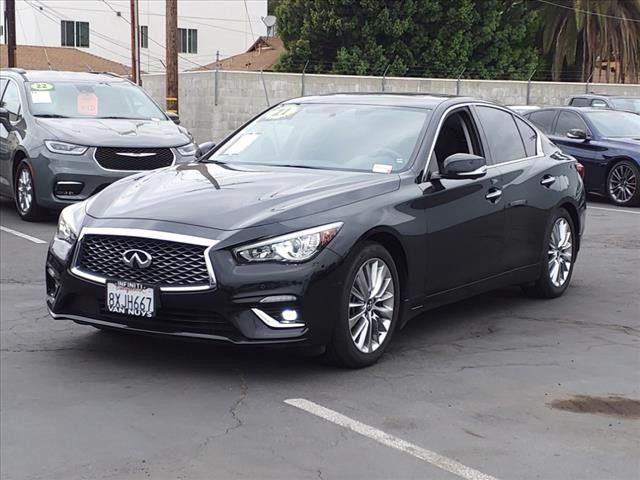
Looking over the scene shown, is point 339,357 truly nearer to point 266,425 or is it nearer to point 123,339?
point 266,425

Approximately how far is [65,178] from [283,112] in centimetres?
491

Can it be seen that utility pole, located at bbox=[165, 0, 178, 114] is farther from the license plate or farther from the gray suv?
the license plate

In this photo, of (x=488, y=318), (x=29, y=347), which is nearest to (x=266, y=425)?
(x=29, y=347)

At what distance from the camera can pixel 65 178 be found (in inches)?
458

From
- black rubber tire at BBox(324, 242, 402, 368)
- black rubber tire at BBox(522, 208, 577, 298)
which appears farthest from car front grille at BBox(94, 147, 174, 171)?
black rubber tire at BBox(324, 242, 402, 368)

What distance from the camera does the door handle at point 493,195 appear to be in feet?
23.3

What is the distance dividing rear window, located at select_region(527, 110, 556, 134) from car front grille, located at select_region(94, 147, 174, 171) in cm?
737

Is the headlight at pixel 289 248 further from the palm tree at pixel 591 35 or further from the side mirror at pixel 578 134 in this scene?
the palm tree at pixel 591 35

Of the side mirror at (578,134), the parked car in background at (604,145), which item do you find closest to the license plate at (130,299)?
the parked car in background at (604,145)

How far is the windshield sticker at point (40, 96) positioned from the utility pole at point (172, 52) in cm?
952

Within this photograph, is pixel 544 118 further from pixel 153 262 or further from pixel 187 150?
pixel 153 262

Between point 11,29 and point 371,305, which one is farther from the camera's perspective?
point 11,29

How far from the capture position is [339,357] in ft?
18.9

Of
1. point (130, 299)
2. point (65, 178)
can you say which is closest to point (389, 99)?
point (130, 299)
